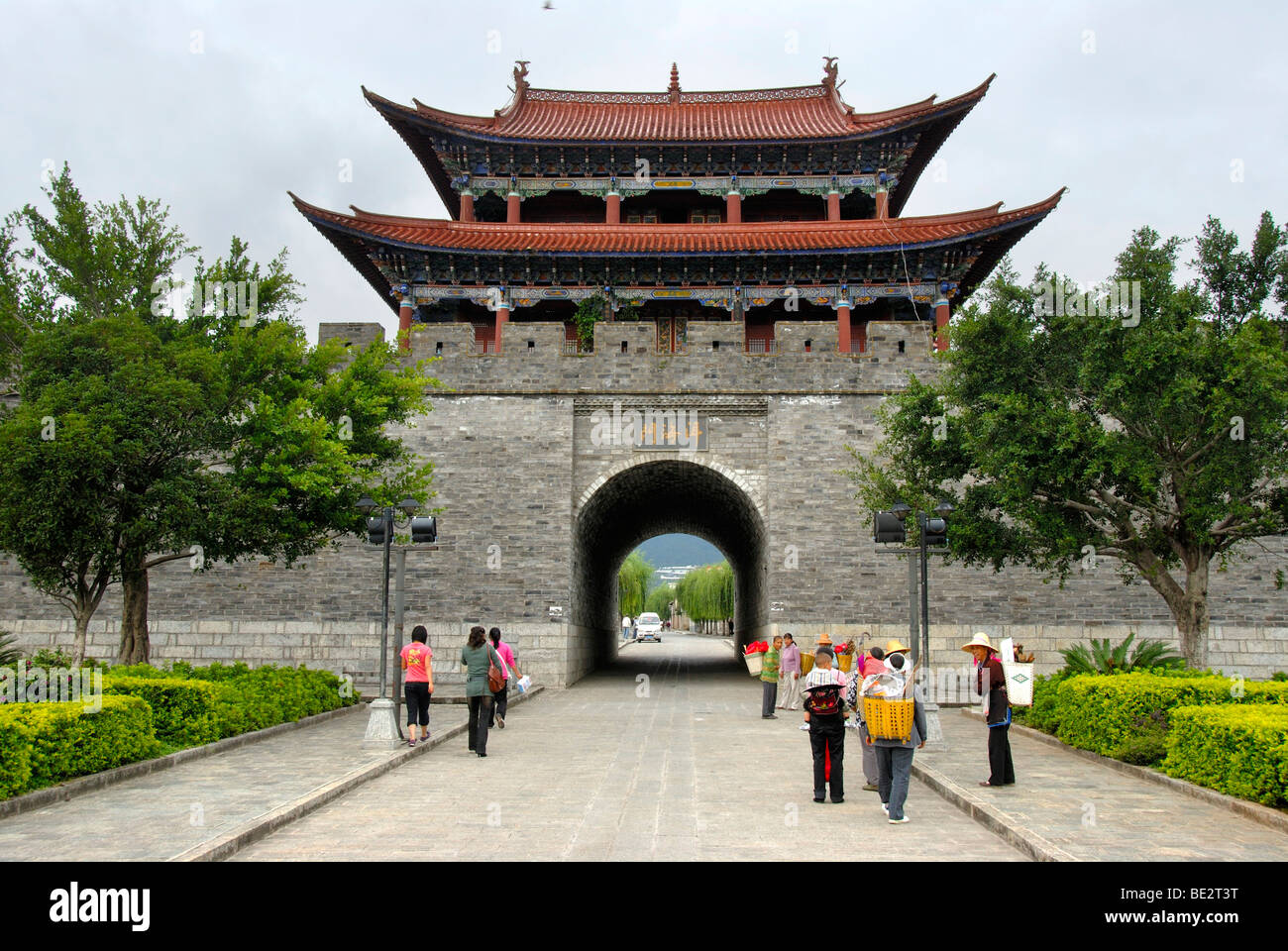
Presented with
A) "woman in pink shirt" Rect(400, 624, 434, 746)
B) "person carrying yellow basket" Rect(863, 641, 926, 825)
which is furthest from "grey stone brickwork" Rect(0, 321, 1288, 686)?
"person carrying yellow basket" Rect(863, 641, 926, 825)

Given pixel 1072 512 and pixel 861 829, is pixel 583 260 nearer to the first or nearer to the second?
pixel 1072 512

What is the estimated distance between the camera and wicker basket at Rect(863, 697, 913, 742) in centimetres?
723

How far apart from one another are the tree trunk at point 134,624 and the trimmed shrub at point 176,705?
→ 133 inches

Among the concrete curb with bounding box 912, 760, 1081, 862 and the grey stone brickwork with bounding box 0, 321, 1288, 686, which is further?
the grey stone brickwork with bounding box 0, 321, 1288, 686

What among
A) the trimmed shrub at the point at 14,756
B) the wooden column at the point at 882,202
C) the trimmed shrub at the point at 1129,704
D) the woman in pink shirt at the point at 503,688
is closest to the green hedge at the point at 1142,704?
the trimmed shrub at the point at 1129,704

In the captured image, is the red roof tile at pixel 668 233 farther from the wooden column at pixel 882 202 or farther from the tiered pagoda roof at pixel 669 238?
the wooden column at pixel 882 202

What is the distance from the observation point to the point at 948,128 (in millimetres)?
24422

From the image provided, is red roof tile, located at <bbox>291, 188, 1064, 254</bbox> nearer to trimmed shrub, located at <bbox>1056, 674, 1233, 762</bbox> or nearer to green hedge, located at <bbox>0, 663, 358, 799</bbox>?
green hedge, located at <bbox>0, 663, 358, 799</bbox>

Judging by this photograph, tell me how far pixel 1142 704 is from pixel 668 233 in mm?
15494

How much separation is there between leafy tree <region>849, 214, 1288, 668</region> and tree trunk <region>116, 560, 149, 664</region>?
11.9m

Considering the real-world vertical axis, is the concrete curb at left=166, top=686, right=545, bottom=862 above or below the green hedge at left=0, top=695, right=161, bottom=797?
below

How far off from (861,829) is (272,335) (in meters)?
10.3

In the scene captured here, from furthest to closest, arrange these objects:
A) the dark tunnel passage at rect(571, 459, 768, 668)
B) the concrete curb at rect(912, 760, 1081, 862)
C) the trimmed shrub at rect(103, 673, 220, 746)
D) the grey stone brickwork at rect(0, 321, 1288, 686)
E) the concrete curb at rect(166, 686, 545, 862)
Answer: the dark tunnel passage at rect(571, 459, 768, 668) → the grey stone brickwork at rect(0, 321, 1288, 686) → the trimmed shrub at rect(103, 673, 220, 746) → the concrete curb at rect(912, 760, 1081, 862) → the concrete curb at rect(166, 686, 545, 862)

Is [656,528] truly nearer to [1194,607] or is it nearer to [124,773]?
[1194,607]
